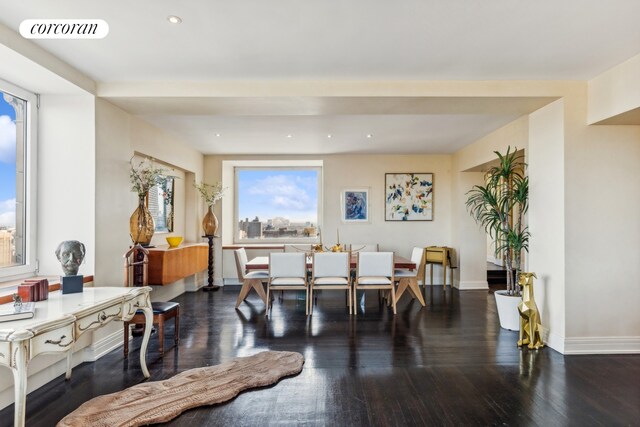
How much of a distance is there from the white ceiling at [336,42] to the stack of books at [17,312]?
187cm

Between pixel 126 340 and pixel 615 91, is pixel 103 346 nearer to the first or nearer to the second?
pixel 126 340

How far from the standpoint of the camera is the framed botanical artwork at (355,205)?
695 cm

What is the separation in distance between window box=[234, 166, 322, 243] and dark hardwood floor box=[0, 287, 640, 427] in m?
3.08

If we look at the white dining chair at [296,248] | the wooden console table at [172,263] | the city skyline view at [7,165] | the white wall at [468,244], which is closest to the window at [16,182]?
the city skyline view at [7,165]

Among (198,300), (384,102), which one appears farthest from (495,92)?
(198,300)

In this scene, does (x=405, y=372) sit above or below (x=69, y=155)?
below

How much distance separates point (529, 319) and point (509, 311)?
0.57 m

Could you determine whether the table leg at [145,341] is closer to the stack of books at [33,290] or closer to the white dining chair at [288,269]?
the stack of books at [33,290]

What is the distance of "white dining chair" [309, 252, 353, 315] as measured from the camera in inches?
187

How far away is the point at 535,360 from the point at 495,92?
2525 millimetres

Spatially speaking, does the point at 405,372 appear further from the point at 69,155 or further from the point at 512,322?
the point at 69,155

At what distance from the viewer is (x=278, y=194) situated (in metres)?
7.51

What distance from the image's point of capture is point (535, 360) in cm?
319

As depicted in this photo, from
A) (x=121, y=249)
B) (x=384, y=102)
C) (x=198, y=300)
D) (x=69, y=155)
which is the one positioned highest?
(x=384, y=102)
